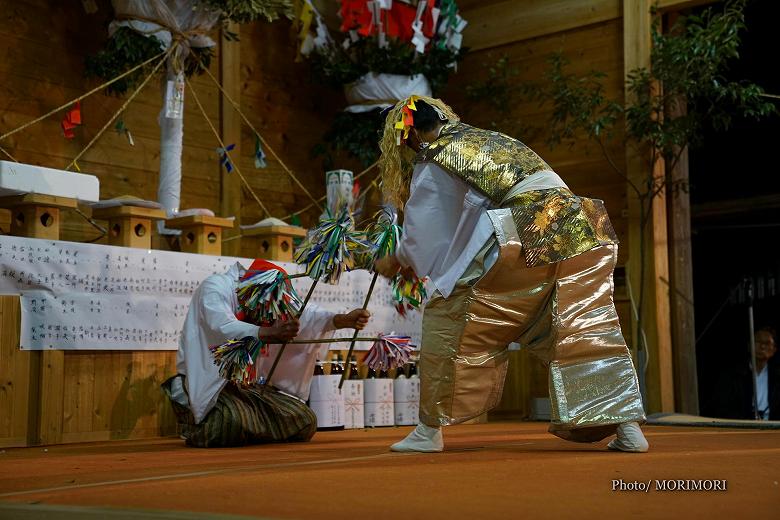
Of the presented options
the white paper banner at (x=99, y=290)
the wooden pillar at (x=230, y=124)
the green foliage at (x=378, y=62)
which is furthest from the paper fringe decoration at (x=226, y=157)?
the white paper banner at (x=99, y=290)

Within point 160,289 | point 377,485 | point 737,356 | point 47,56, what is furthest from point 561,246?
point 737,356

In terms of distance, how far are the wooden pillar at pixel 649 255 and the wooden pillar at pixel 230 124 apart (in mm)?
2662

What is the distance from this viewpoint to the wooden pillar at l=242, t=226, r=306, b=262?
5324 millimetres

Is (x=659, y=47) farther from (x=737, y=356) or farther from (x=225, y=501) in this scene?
(x=225, y=501)

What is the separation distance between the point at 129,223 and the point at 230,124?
2.47 meters

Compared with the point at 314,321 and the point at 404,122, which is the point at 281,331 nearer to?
the point at 314,321

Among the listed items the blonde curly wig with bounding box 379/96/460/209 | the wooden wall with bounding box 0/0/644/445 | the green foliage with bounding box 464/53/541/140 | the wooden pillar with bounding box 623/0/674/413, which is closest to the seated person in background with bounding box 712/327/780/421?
the wooden pillar with bounding box 623/0/674/413

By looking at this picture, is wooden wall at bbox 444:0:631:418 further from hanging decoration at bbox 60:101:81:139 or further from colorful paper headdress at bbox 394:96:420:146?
colorful paper headdress at bbox 394:96:420:146

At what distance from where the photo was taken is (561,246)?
3.10 meters

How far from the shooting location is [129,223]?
4.62 m

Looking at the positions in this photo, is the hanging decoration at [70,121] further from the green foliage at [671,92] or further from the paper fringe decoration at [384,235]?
the green foliage at [671,92]

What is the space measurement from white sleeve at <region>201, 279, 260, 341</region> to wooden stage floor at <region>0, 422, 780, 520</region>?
0.45 m

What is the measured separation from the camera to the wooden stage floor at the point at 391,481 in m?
1.80

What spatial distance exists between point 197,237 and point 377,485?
303cm
